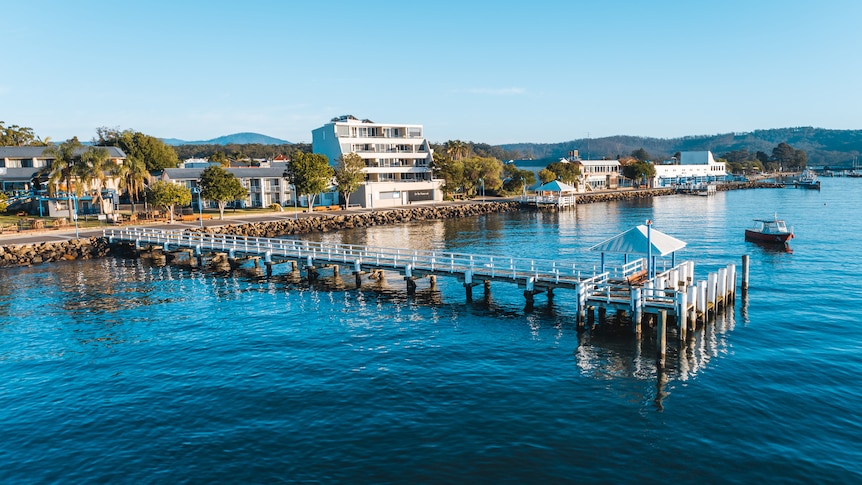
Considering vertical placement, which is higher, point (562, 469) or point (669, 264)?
point (669, 264)

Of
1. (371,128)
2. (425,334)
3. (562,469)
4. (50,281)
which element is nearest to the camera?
(562,469)

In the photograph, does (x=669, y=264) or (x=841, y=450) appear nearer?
(x=841, y=450)

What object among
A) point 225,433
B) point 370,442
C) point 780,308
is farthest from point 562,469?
point 780,308

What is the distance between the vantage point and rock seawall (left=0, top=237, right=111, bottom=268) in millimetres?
58781

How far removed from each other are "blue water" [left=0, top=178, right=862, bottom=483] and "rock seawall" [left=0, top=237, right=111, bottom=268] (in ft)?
56.2

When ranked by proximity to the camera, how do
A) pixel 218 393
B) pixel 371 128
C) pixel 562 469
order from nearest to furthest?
1. pixel 562 469
2. pixel 218 393
3. pixel 371 128

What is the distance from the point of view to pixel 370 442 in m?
20.4

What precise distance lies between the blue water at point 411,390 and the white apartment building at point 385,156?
64.7m

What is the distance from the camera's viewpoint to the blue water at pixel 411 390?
19016mm

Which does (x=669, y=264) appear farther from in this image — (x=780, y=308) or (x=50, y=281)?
(x=50, y=281)

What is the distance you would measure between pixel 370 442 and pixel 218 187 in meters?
70.3

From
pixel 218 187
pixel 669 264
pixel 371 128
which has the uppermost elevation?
pixel 371 128

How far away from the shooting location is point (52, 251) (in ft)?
202

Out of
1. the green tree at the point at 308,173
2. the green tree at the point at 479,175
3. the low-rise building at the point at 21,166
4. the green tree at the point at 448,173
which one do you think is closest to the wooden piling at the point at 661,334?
the green tree at the point at 308,173
